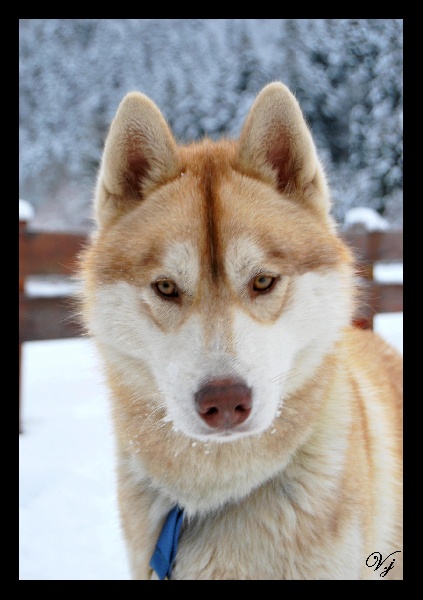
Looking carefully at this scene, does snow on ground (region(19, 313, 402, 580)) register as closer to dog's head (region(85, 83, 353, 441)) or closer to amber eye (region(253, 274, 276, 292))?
dog's head (region(85, 83, 353, 441))

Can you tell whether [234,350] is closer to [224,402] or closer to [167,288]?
[224,402]

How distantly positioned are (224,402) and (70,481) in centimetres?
325

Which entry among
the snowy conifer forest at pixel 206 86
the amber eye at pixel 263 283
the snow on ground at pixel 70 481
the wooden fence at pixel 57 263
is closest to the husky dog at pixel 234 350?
the amber eye at pixel 263 283

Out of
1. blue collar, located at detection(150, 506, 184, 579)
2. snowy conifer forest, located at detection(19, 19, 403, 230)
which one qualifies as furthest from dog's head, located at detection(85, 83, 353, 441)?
snowy conifer forest, located at detection(19, 19, 403, 230)

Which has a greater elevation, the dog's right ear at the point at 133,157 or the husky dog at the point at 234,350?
the dog's right ear at the point at 133,157

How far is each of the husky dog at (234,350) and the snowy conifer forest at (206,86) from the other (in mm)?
6838

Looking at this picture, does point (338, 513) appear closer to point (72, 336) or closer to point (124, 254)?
point (124, 254)

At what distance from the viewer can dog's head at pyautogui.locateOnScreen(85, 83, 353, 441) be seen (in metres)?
1.81

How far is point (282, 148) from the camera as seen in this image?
228 cm

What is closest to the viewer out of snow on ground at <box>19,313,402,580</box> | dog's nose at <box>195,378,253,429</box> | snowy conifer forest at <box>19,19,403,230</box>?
dog's nose at <box>195,378,253,429</box>

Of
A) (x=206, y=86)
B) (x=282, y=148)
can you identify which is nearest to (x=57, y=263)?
(x=282, y=148)

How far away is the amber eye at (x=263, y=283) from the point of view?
6.60 feet

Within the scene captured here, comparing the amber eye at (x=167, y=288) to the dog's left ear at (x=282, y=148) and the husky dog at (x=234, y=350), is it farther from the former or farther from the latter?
the dog's left ear at (x=282, y=148)

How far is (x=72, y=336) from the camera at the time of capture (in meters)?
6.30
